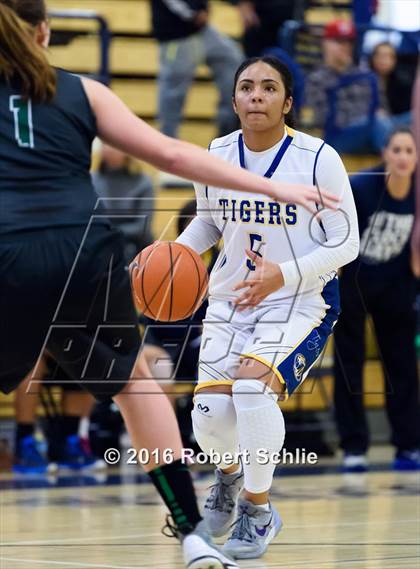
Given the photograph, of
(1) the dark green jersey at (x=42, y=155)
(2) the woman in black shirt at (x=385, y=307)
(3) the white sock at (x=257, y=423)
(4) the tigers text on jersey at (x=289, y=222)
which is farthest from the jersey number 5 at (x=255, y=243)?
(2) the woman in black shirt at (x=385, y=307)

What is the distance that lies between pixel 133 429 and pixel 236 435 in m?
1.40

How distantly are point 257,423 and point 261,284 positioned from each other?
52 cm

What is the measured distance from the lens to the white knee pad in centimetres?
503

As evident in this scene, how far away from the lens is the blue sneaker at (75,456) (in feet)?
29.8

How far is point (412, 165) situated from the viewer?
878 centimetres

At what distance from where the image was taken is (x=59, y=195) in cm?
361

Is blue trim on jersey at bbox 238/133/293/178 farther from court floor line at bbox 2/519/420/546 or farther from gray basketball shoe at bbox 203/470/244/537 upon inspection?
court floor line at bbox 2/519/420/546

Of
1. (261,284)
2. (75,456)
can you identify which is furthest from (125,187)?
(261,284)

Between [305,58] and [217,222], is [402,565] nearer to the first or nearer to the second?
[217,222]

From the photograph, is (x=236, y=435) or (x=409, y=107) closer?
(x=236, y=435)

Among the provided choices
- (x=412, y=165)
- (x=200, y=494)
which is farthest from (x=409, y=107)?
(x=200, y=494)

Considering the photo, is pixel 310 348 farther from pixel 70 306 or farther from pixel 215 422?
pixel 70 306

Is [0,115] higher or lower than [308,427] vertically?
higher

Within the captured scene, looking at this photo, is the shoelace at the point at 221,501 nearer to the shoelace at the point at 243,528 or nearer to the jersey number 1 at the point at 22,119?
the shoelace at the point at 243,528
